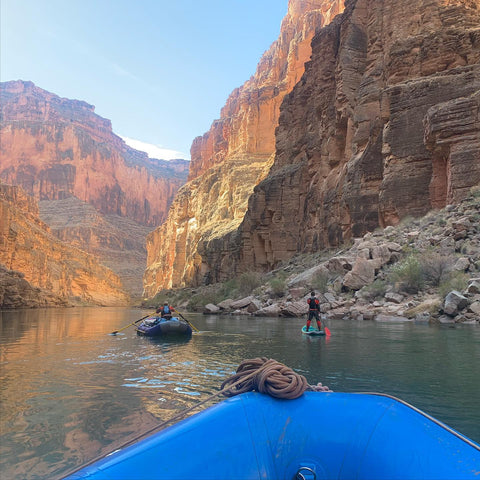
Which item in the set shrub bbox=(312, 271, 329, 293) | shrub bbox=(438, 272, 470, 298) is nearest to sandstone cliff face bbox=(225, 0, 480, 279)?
shrub bbox=(312, 271, 329, 293)

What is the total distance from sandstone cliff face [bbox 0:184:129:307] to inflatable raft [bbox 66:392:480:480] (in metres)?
44.9

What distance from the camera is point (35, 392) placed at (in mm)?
5883

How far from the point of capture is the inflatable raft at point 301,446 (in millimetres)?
2104

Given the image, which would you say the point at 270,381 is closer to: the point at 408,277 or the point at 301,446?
the point at 301,446

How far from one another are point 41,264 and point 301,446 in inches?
2890

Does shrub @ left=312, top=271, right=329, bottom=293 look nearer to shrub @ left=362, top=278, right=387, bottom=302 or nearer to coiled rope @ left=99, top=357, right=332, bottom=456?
shrub @ left=362, top=278, right=387, bottom=302

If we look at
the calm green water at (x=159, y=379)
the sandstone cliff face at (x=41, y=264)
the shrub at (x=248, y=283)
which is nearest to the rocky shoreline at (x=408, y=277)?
the calm green water at (x=159, y=379)

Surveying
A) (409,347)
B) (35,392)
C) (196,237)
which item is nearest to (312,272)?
(409,347)

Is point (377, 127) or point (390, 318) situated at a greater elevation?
point (377, 127)

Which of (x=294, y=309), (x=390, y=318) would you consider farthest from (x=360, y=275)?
(x=390, y=318)

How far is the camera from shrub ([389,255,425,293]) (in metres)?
16.4

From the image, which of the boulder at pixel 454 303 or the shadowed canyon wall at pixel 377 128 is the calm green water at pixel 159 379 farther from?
Answer: the shadowed canyon wall at pixel 377 128

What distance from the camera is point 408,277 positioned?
16656 mm

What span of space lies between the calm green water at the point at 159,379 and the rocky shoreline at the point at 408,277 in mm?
2985
